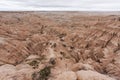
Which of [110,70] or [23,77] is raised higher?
[23,77]

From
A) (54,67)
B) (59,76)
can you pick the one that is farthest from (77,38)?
(59,76)

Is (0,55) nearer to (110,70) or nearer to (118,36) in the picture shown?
(110,70)

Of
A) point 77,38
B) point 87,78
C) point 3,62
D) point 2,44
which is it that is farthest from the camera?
point 77,38

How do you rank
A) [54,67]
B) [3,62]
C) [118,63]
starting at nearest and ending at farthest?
1. [54,67]
2. [3,62]
3. [118,63]

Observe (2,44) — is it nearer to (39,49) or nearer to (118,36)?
(39,49)

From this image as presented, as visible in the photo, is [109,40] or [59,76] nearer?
[59,76]

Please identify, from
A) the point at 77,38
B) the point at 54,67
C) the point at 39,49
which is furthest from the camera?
the point at 77,38

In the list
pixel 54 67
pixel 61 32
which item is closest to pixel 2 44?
pixel 54 67

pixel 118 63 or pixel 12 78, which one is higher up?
pixel 12 78

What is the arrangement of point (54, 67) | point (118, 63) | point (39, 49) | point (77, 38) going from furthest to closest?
point (77, 38) → point (39, 49) → point (118, 63) → point (54, 67)
